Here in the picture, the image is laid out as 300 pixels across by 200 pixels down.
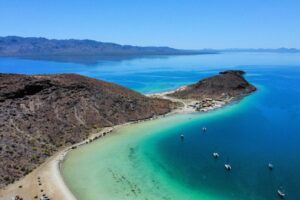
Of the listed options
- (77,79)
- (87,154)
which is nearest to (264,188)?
(87,154)

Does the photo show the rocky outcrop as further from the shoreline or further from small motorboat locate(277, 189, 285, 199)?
small motorboat locate(277, 189, 285, 199)

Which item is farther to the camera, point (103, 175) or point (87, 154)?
point (87, 154)

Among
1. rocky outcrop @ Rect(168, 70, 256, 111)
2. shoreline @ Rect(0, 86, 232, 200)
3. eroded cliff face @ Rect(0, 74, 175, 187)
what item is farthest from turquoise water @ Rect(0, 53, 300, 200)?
rocky outcrop @ Rect(168, 70, 256, 111)

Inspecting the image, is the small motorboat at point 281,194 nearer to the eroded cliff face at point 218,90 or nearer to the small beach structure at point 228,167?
the small beach structure at point 228,167

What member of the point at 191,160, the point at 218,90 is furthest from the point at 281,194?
the point at 218,90

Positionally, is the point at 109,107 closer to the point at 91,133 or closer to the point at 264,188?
the point at 91,133
